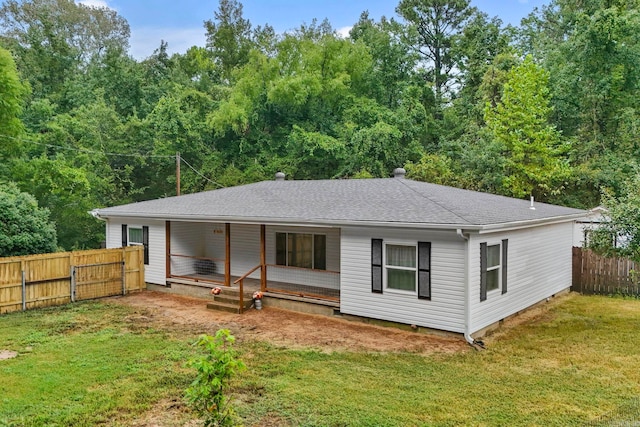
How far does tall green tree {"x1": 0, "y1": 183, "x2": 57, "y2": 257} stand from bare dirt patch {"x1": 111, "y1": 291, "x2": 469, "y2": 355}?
130 inches

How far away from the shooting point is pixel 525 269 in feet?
37.4

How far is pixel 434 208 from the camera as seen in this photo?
10.3 m

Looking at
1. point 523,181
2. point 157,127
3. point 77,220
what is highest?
point 157,127

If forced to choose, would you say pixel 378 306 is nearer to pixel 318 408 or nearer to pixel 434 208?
pixel 434 208

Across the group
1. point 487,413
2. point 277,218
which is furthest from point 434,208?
point 487,413

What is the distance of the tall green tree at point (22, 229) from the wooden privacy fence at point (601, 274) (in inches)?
619

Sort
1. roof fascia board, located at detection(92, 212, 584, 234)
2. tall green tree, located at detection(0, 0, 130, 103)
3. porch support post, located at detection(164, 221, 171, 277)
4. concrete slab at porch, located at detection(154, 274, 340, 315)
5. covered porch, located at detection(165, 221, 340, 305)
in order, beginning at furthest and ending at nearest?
1. tall green tree, located at detection(0, 0, 130, 103)
2. porch support post, located at detection(164, 221, 171, 277)
3. covered porch, located at detection(165, 221, 340, 305)
4. concrete slab at porch, located at detection(154, 274, 340, 315)
5. roof fascia board, located at detection(92, 212, 584, 234)

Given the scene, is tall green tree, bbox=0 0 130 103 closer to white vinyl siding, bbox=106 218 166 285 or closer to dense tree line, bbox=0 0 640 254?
dense tree line, bbox=0 0 640 254

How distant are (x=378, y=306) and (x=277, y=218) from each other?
3.23m

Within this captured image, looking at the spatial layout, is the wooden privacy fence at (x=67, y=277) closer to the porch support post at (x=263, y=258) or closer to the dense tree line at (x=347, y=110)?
the porch support post at (x=263, y=258)

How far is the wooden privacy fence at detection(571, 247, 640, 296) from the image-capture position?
13539mm

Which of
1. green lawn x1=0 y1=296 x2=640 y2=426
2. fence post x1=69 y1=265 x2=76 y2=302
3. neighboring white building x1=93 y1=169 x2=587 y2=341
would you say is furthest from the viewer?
fence post x1=69 y1=265 x2=76 y2=302

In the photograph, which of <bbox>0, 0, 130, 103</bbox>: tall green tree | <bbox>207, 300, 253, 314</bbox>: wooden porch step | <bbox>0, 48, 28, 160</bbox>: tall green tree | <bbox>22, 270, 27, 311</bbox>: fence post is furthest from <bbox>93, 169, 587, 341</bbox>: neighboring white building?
<bbox>0, 0, 130, 103</bbox>: tall green tree

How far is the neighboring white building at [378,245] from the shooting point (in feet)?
30.9
